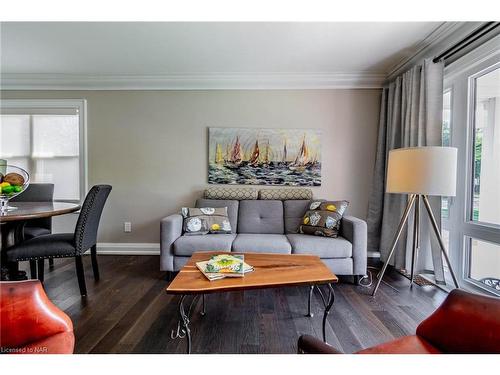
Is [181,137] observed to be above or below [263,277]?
above

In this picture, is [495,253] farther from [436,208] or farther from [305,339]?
[305,339]

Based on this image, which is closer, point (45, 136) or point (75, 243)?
point (75, 243)

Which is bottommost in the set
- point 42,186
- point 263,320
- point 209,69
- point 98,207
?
point 263,320

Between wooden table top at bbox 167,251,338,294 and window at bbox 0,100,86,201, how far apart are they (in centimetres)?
281

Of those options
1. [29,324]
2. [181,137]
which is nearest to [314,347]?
[29,324]

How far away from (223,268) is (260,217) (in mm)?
1522

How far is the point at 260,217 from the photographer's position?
2967 mm

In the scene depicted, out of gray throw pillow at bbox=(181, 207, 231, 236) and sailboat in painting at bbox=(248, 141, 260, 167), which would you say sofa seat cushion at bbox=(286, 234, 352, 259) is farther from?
sailboat in painting at bbox=(248, 141, 260, 167)

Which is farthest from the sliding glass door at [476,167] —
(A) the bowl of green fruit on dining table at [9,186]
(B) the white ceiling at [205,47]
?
(A) the bowl of green fruit on dining table at [9,186]

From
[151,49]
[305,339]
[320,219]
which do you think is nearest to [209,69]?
[151,49]

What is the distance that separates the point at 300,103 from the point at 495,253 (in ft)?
8.20

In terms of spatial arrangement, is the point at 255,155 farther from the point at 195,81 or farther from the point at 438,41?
the point at 438,41

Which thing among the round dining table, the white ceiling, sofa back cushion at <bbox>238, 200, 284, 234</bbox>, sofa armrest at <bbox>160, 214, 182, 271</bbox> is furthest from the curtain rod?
the round dining table
